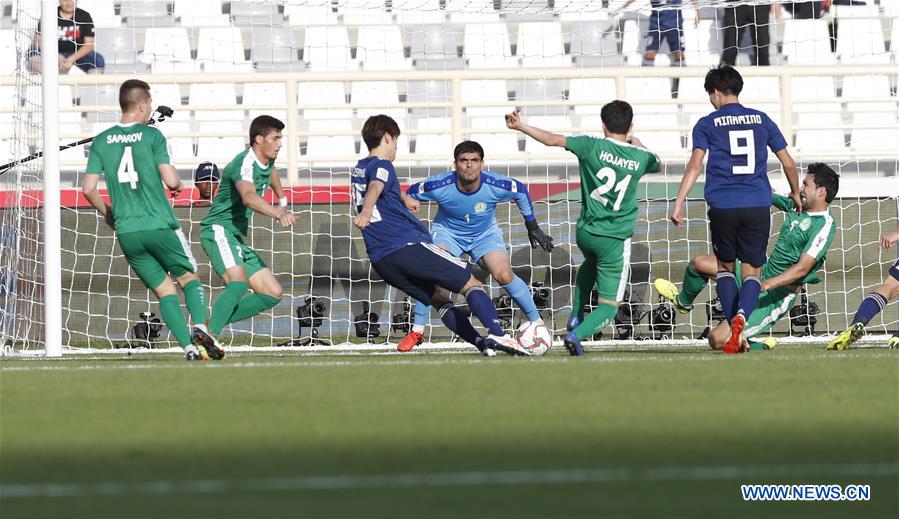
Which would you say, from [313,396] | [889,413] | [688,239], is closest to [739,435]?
[889,413]

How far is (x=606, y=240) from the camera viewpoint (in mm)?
8961

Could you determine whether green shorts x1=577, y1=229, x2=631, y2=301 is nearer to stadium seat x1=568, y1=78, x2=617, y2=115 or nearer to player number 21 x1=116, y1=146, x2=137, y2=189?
player number 21 x1=116, y1=146, x2=137, y2=189

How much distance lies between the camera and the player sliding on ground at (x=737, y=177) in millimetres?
8844

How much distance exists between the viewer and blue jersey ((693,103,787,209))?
29.0ft

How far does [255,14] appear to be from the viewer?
19875 mm

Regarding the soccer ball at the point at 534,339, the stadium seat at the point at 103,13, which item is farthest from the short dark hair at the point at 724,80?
the stadium seat at the point at 103,13

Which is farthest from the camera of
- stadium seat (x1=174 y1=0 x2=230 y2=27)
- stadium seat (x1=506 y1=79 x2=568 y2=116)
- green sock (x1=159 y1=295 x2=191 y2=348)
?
stadium seat (x1=174 y1=0 x2=230 y2=27)

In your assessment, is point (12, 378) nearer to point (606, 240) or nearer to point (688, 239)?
point (606, 240)

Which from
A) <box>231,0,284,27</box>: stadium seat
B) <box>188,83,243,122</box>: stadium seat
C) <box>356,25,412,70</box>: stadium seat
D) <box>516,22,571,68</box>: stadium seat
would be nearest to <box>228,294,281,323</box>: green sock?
<box>188,83,243,122</box>: stadium seat

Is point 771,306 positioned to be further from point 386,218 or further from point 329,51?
point 329,51

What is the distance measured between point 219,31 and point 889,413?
15.7 meters

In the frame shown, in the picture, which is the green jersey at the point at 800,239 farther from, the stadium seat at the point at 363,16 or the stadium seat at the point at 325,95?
the stadium seat at the point at 363,16

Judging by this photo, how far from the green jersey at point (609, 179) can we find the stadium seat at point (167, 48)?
11.0 meters

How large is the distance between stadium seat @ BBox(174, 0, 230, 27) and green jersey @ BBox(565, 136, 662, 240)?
11.6 meters
